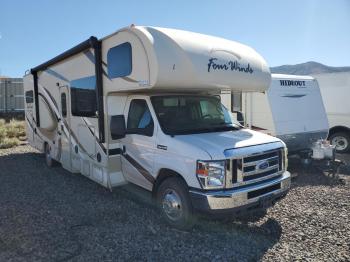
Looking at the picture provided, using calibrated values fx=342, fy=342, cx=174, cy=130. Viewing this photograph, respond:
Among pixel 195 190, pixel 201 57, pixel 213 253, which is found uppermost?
pixel 201 57

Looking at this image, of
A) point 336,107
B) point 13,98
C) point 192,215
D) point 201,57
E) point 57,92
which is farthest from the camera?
point 13,98

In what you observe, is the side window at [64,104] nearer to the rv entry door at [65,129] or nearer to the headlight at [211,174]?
the rv entry door at [65,129]

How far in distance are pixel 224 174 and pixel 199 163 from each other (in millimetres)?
366

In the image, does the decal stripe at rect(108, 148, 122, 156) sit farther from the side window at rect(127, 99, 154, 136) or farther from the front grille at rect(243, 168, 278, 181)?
the front grille at rect(243, 168, 278, 181)

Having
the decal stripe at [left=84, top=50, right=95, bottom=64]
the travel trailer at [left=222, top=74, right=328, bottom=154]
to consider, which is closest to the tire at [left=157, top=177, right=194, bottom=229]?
the decal stripe at [left=84, top=50, right=95, bottom=64]

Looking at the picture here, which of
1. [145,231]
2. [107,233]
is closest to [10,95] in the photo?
[107,233]

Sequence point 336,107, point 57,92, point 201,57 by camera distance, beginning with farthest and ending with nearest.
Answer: point 336,107 → point 57,92 → point 201,57

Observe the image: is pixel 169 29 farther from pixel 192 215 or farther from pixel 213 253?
pixel 213 253

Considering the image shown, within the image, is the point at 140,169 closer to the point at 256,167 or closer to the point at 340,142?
the point at 256,167

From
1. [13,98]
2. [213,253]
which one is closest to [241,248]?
[213,253]

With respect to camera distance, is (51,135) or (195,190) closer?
(195,190)

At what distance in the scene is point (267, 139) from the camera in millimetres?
5477

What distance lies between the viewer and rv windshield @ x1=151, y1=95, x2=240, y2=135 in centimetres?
551

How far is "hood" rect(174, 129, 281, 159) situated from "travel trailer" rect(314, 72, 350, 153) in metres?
7.27
